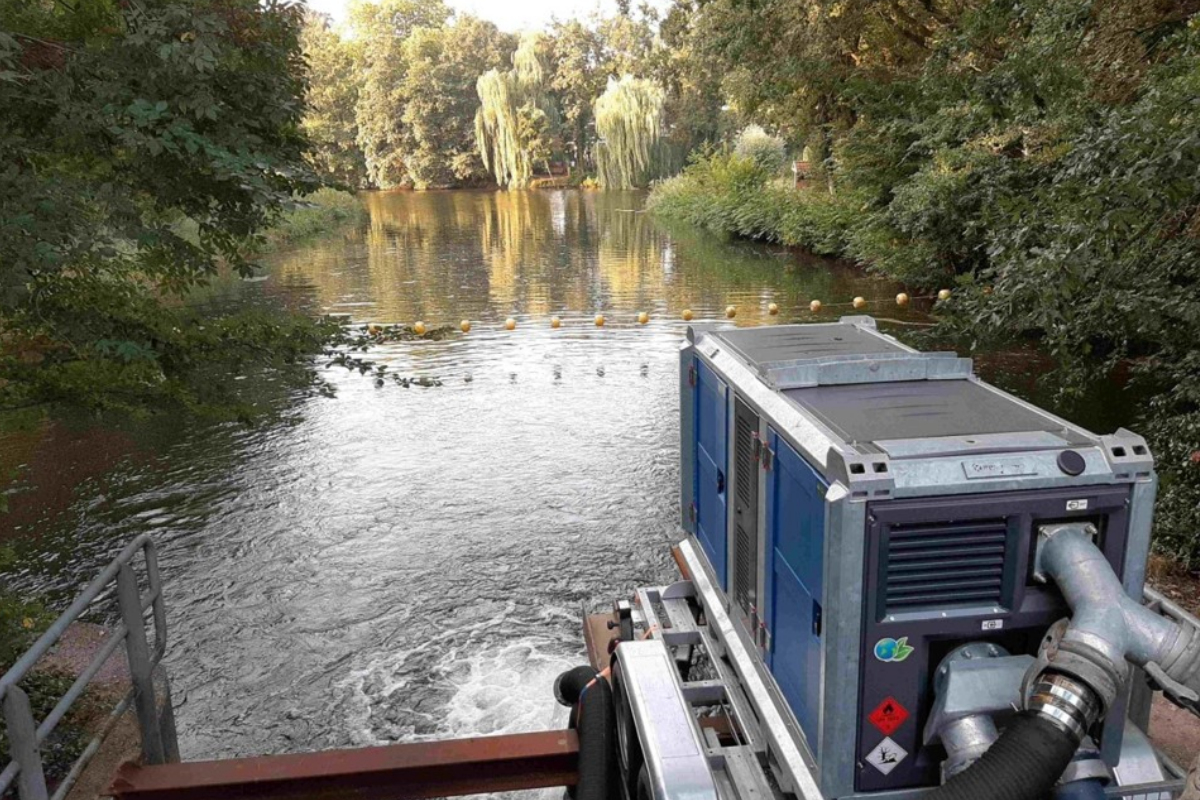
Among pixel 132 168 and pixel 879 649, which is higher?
pixel 132 168

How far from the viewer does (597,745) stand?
16.3 ft

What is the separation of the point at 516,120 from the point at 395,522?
6580 centimetres

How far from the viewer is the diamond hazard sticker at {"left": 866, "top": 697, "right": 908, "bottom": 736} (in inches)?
157

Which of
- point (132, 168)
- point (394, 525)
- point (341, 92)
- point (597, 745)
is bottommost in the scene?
point (394, 525)

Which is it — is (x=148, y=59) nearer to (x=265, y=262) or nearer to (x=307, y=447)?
(x=307, y=447)

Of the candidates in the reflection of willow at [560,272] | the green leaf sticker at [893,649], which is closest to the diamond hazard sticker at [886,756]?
the green leaf sticker at [893,649]

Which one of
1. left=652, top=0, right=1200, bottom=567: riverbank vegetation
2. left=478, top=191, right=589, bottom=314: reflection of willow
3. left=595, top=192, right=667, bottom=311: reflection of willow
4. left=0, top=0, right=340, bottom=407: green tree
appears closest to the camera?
left=0, top=0, right=340, bottom=407: green tree

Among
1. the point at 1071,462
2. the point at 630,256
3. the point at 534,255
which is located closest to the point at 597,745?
the point at 1071,462

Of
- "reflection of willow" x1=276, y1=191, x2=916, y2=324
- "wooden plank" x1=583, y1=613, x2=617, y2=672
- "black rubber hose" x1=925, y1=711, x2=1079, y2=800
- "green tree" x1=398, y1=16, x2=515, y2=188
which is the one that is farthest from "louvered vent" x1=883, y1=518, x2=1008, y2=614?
"green tree" x1=398, y1=16, x2=515, y2=188

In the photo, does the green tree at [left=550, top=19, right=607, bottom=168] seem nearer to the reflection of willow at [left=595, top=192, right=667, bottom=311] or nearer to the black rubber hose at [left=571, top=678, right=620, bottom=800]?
the reflection of willow at [left=595, top=192, right=667, bottom=311]

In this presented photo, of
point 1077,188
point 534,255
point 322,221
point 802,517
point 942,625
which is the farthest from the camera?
point 322,221

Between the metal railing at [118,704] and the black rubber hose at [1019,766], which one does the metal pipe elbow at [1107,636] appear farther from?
the metal railing at [118,704]

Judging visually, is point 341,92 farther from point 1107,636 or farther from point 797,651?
point 1107,636

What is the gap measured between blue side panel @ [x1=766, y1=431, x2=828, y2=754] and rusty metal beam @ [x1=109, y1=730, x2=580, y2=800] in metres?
1.25
